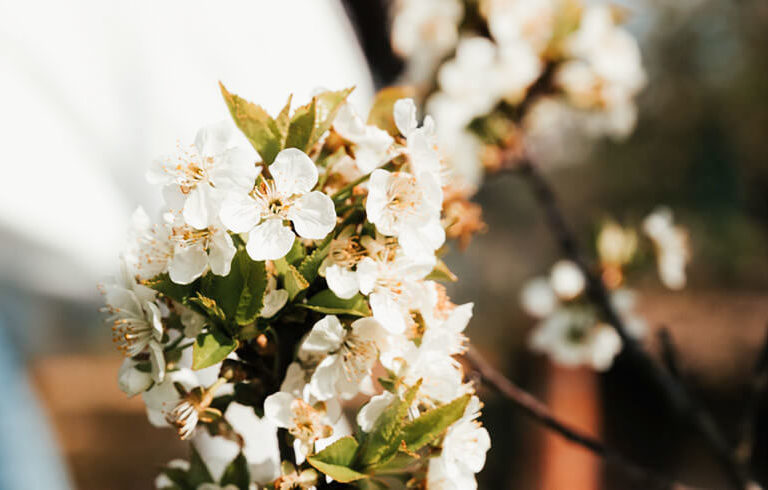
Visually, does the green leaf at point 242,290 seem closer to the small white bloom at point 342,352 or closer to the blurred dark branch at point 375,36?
the small white bloom at point 342,352

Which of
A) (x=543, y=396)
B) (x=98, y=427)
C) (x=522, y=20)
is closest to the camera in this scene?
(x=522, y=20)

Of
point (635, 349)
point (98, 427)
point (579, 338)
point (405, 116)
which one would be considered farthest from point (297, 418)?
point (98, 427)

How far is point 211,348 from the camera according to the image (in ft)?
1.24

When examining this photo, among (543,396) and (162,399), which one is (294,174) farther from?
(543,396)

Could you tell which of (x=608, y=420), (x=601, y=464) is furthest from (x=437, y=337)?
(x=608, y=420)

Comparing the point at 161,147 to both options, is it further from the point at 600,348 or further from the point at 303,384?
the point at 303,384

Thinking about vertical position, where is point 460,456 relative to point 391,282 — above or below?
below

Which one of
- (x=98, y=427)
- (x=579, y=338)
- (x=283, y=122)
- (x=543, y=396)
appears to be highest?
(x=283, y=122)

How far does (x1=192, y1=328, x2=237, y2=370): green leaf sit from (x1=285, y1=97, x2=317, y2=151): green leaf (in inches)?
5.3

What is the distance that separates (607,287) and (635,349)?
12 cm

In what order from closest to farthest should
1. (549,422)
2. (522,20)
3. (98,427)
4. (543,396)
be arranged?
(549,422) < (522,20) < (98,427) < (543,396)

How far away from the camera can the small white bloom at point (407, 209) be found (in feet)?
1.29

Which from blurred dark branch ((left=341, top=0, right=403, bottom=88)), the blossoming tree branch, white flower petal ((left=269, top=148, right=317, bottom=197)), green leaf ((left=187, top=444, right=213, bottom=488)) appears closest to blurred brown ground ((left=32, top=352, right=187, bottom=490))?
green leaf ((left=187, top=444, right=213, bottom=488))

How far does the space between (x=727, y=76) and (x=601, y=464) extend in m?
3.71
